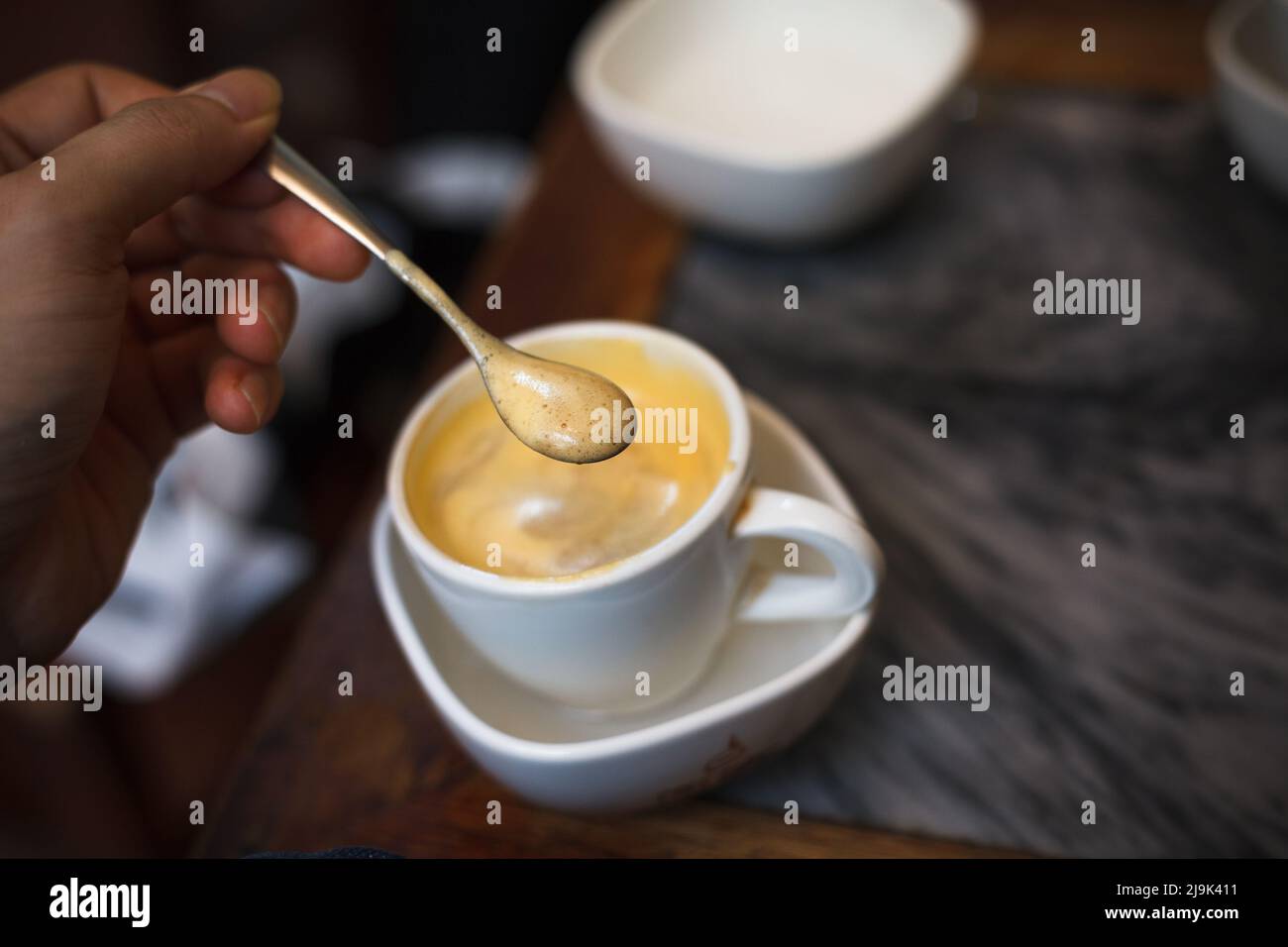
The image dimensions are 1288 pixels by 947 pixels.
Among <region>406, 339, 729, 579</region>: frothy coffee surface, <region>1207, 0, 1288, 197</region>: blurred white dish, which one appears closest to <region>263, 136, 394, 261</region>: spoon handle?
<region>406, 339, 729, 579</region>: frothy coffee surface

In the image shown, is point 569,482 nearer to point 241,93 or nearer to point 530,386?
point 530,386

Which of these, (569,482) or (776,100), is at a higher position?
(776,100)

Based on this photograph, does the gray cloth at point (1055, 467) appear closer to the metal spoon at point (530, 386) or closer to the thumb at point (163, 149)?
the metal spoon at point (530, 386)

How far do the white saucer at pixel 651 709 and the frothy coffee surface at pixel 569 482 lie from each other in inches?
2.2

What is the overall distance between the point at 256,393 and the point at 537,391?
0.19 meters

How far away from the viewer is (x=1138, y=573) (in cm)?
72

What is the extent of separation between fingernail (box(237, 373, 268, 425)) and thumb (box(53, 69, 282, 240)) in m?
0.11

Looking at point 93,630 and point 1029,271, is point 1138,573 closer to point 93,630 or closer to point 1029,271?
point 1029,271

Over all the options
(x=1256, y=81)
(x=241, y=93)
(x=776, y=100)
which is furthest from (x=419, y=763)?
(x=1256, y=81)

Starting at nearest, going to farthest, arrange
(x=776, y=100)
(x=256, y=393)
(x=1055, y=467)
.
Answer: (x=256, y=393) → (x=1055, y=467) → (x=776, y=100)

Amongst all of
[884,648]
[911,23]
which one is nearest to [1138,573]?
[884,648]

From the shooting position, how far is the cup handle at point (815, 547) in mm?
534

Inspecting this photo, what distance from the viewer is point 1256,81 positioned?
84cm

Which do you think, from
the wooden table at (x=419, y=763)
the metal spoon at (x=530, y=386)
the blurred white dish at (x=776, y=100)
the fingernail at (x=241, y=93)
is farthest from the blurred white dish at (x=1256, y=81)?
the fingernail at (x=241, y=93)
